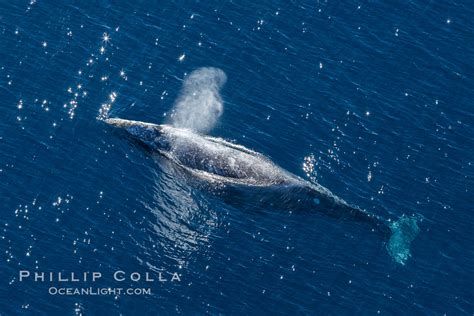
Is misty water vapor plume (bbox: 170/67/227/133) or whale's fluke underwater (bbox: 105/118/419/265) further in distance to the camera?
misty water vapor plume (bbox: 170/67/227/133)

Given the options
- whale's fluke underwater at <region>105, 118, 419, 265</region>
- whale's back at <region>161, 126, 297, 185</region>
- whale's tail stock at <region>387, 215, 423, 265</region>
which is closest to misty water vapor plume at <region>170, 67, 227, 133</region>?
whale's fluke underwater at <region>105, 118, 419, 265</region>

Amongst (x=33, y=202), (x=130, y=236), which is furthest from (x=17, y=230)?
(x=130, y=236)

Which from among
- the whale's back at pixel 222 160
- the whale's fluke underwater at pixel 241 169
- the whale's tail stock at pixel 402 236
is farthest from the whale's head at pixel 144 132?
the whale's tail stock at pixel 402 236

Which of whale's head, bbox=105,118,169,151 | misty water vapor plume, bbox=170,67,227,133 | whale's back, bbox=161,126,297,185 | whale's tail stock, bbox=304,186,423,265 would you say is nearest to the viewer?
whale's tail stock, bbox=304,186,423,265

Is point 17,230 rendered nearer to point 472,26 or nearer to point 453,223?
point 453,223

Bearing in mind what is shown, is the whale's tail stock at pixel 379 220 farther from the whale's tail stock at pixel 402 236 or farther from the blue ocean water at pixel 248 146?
the blue ocean water at pixel 248 146

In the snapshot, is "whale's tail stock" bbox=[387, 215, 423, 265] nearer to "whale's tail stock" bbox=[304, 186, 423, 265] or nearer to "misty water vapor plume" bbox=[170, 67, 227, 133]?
"whale's tail stock" bbox=[304, 186, 423, 265]

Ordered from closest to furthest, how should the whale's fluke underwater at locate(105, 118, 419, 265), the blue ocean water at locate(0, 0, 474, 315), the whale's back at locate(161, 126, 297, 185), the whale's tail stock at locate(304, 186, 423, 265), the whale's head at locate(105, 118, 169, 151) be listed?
the blue ocean water at locate(0, 0, 474, 315), the whale's tail stock at locate(304, 186, 423, 265), the whale's fluke underwater at locate(105, 118, 419, 265), the whale's back at locate(161, 126, 297, 185), the whale's head at locate(105, 118, 169, 151)

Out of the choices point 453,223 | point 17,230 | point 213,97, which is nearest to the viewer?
point 17,230
